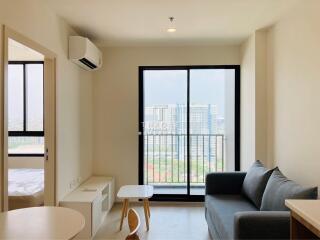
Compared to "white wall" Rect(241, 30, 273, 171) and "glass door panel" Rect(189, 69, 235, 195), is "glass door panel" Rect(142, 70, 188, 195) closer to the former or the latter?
"glass door panel" Rect(189, 69, 235, 195)

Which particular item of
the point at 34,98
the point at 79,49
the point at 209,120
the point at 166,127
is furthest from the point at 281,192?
the point at 34,98

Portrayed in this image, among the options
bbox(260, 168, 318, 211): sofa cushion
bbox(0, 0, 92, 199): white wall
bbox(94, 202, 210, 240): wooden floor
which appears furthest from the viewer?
bbox(94, 202, 210, 240): wooden floor

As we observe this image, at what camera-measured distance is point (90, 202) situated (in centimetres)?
305

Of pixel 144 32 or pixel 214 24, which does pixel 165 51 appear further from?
pixel 214 24

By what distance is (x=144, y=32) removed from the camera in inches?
147

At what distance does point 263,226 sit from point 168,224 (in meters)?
1.86

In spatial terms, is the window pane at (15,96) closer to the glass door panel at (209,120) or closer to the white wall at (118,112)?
the white wall at (118,112)

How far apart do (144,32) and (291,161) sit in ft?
7.91

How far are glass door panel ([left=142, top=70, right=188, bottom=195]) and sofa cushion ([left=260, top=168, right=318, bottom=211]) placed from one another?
7.16ft

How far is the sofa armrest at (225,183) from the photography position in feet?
11.2

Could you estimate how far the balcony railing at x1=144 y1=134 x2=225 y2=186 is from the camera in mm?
4789

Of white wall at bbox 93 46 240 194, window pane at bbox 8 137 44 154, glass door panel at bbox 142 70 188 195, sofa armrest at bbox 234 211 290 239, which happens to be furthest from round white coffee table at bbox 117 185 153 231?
window pane at bbox 8 137 44 154

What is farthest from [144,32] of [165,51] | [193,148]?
[193,148]

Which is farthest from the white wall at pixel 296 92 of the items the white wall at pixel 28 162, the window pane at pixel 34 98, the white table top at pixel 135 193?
the window pane at pixel 34 98
